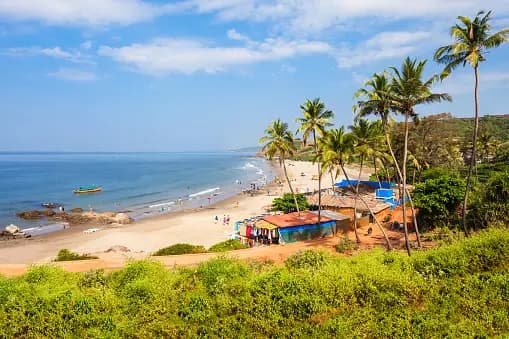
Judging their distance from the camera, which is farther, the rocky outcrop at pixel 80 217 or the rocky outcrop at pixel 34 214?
the rocky outcrop at pixel 34 214

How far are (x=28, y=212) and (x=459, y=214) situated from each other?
47811mm

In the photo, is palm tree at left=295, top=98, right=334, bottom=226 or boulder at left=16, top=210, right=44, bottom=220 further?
boulder at left=16, top=210, right=44, bottom=220

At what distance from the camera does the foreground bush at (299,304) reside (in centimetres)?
646

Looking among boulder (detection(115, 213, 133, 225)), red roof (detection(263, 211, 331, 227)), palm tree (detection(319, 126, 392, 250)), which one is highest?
palm tree (detection(319, 126, 392, 250))

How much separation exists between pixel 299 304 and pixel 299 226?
17.6m

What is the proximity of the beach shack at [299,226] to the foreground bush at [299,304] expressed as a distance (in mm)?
16380

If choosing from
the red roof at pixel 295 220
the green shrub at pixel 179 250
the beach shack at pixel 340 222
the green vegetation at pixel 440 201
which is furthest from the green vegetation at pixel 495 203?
the green shrub at pixel 179 250

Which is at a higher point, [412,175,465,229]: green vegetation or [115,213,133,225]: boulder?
[412,175,465,229]: green vegetation

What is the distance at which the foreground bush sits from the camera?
6457mm

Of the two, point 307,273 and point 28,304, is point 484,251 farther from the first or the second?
point 28,304

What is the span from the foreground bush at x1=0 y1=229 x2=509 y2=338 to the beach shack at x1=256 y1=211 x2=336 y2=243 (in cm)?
1638

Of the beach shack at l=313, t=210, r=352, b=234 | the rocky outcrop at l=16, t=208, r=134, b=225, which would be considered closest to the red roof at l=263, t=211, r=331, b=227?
the beach shack at l=313, t=210, r=352, b=234

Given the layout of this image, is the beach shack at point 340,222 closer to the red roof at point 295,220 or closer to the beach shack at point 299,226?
the beach shack at point 299,226

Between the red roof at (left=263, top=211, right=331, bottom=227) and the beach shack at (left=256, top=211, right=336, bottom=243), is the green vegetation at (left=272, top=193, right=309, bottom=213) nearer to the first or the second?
the red roof at (left=263, top=211, right=331, bottom=227)
